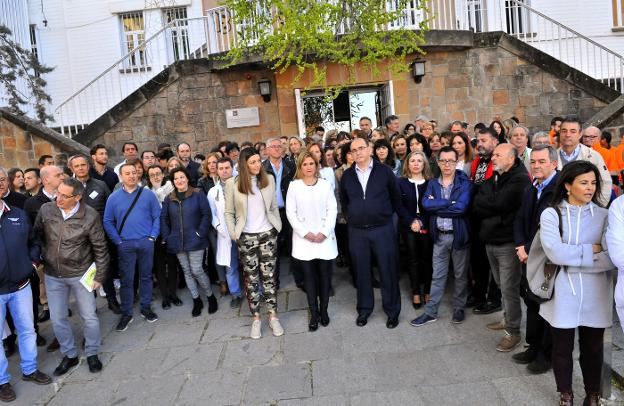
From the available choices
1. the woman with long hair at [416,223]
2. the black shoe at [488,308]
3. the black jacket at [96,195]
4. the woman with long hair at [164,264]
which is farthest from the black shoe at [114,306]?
the black shoe at [488,308]

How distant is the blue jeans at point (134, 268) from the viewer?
5.66m

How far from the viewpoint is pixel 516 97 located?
1113 centimetres

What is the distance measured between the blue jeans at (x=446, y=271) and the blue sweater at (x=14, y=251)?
12.9 feet

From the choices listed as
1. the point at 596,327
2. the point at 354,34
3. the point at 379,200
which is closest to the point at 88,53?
the point at 354,34

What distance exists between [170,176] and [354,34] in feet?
11.8

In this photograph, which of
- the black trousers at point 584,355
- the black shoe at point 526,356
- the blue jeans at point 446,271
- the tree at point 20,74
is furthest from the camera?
the tree at point 20,74

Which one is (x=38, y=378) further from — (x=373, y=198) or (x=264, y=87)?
(x=264, y=87)

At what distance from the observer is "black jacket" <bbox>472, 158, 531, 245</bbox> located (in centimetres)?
434

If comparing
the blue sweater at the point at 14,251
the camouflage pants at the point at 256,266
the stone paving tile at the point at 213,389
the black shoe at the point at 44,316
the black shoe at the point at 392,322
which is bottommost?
the stone paving tile at the point at 213,389

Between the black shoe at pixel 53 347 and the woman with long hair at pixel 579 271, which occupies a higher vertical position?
the woman with long hair at pixel 579 271

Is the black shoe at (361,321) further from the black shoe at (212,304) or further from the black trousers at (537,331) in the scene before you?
the black shoe at (212,304)

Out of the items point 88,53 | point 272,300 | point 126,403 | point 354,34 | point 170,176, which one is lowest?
point 126,403

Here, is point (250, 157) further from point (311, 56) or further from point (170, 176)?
point (311, 56)

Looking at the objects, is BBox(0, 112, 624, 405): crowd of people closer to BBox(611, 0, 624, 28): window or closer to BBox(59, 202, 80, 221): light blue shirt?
BBox(59, 202, 80, 221): light blue shirt
